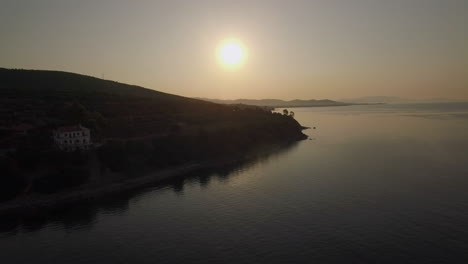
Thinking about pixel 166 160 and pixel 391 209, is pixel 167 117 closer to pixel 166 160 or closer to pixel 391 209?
pixel 166 160

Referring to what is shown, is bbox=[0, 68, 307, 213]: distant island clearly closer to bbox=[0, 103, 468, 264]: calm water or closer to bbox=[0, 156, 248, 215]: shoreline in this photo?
bbox=[0, 156, 248, 215]: shoreline

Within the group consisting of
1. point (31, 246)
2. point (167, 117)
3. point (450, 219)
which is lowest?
point (31, 246)

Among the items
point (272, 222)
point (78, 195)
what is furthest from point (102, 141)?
point (272, 222)

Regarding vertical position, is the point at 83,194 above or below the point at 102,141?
below

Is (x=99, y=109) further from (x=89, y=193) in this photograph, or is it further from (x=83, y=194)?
(x=83, y=194)

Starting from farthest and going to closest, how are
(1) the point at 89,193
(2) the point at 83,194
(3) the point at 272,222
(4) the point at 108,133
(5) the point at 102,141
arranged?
1. (4) the point at 108,133
2. (5) the point at 102,141
3. (1) the point at 89,193
4. (2) the point at 83,194
5. (3) the point at 272,222

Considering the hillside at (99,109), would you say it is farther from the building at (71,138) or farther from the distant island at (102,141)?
the building at (71,138)

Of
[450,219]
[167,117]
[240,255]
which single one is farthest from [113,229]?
[167,117]

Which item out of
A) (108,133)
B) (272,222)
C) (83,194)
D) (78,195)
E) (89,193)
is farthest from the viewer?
(108,133)
